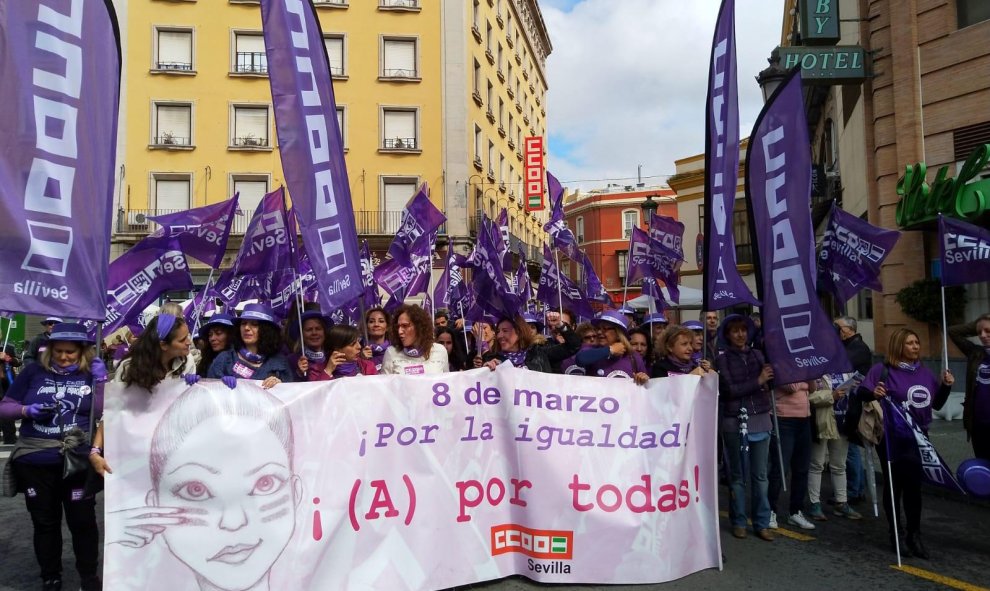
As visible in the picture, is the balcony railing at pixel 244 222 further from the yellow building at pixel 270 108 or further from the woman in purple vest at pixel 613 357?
the woman in purple vest at pixel 613 357

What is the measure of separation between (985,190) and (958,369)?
2980mm

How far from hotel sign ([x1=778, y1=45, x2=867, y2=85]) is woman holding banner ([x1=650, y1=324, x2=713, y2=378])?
30.3 feet

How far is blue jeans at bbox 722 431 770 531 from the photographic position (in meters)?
5.51

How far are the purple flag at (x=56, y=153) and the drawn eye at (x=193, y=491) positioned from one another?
42.2 inches

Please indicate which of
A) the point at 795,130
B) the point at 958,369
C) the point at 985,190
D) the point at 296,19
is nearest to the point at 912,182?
the point at 985,190

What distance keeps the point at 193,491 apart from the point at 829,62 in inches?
509

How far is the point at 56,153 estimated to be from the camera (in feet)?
12.4

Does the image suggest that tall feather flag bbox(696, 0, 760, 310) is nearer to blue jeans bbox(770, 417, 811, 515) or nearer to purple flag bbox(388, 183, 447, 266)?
blue jeans bbox(770, 417, 811, 515)

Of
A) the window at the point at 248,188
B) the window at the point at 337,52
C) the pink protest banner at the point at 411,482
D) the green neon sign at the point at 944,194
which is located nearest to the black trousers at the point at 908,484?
the pink protest banner at the point at 411,482

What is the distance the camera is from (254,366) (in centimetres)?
498

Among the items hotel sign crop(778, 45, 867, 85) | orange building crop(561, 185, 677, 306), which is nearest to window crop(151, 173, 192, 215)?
hotel sign crop(778, 45, 867, 85)

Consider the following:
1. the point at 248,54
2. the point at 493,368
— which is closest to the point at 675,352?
the point at 493,368

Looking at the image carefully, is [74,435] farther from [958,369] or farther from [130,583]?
[958,369]

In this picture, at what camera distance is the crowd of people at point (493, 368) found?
165 inches
